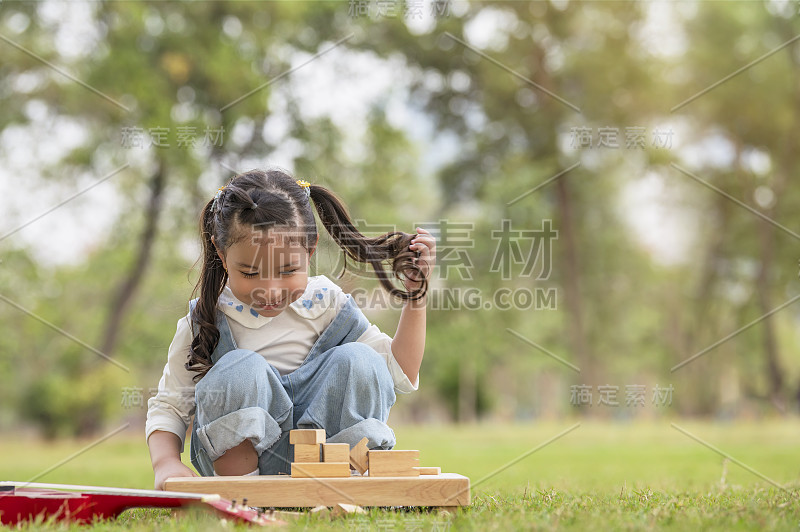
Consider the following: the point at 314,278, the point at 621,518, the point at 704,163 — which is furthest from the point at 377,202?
the point at 621,518

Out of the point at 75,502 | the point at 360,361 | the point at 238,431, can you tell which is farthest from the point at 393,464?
the point at 75,502

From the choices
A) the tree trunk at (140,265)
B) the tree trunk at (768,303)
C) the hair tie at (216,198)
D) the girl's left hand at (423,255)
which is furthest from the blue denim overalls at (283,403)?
the tree trunk at (768,303)

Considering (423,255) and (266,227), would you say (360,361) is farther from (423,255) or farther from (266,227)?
(266,227)

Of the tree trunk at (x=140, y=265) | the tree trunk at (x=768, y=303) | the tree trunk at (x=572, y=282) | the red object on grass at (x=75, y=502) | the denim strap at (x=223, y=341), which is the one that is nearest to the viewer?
the red object on grass at (x=75, y=502)

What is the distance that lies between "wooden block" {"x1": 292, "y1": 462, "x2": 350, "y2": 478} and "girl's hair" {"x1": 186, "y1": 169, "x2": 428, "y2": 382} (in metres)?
0.58

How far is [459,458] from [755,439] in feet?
16.1

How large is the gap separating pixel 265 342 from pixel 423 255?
592 mm

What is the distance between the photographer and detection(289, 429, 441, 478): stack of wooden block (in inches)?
86.2

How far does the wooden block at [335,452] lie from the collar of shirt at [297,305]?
592mm

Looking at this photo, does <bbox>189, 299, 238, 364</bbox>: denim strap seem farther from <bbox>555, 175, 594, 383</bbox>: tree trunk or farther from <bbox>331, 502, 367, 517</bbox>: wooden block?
<bbox>555, 175, 594, 383</bbox>: tree trunk

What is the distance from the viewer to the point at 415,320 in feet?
8.59

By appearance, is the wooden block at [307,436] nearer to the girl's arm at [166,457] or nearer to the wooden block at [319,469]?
the wooden block at [319,469]

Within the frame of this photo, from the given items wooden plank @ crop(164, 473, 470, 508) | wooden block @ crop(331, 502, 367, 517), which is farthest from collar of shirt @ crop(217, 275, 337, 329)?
wooden block @ crop(331, 502, 367, 517)

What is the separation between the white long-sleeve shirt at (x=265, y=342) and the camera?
2.60 metres
